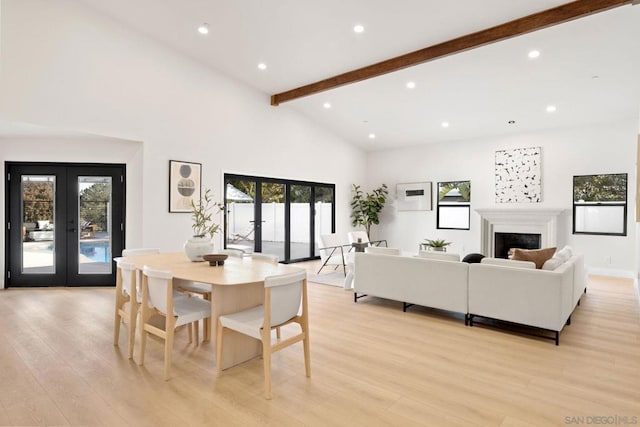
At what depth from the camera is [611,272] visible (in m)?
6.88

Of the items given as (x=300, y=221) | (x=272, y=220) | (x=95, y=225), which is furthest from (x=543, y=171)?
(x=95, y=225)

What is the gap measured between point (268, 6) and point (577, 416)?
513 cm

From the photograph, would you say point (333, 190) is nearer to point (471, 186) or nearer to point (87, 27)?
point (471, 186)

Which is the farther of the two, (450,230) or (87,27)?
(450,230)

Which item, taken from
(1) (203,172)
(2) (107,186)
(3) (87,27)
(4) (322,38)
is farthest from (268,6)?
(2) (107,186)

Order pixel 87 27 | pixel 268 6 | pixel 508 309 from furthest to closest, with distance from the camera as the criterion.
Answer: pixel 87 27 < pixel 268 6 < pixel 508 309

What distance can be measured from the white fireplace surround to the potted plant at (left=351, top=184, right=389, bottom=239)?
261 centimetres

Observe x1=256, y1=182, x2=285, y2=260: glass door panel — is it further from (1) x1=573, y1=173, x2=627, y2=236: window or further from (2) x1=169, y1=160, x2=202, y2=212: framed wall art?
(1) x1=573, y1=173, x2=627, y2=236: window

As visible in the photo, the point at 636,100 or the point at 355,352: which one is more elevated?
the point at 636,100

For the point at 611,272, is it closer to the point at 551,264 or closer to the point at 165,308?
the point at 551,264

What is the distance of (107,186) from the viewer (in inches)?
236

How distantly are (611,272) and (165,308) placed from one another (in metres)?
7.92

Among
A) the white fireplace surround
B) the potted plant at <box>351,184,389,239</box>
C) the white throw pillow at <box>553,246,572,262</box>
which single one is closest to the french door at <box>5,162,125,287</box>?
the potted plant at <box>351,184,389,239</box>

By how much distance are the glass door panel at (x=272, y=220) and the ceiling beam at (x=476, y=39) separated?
2.20m
